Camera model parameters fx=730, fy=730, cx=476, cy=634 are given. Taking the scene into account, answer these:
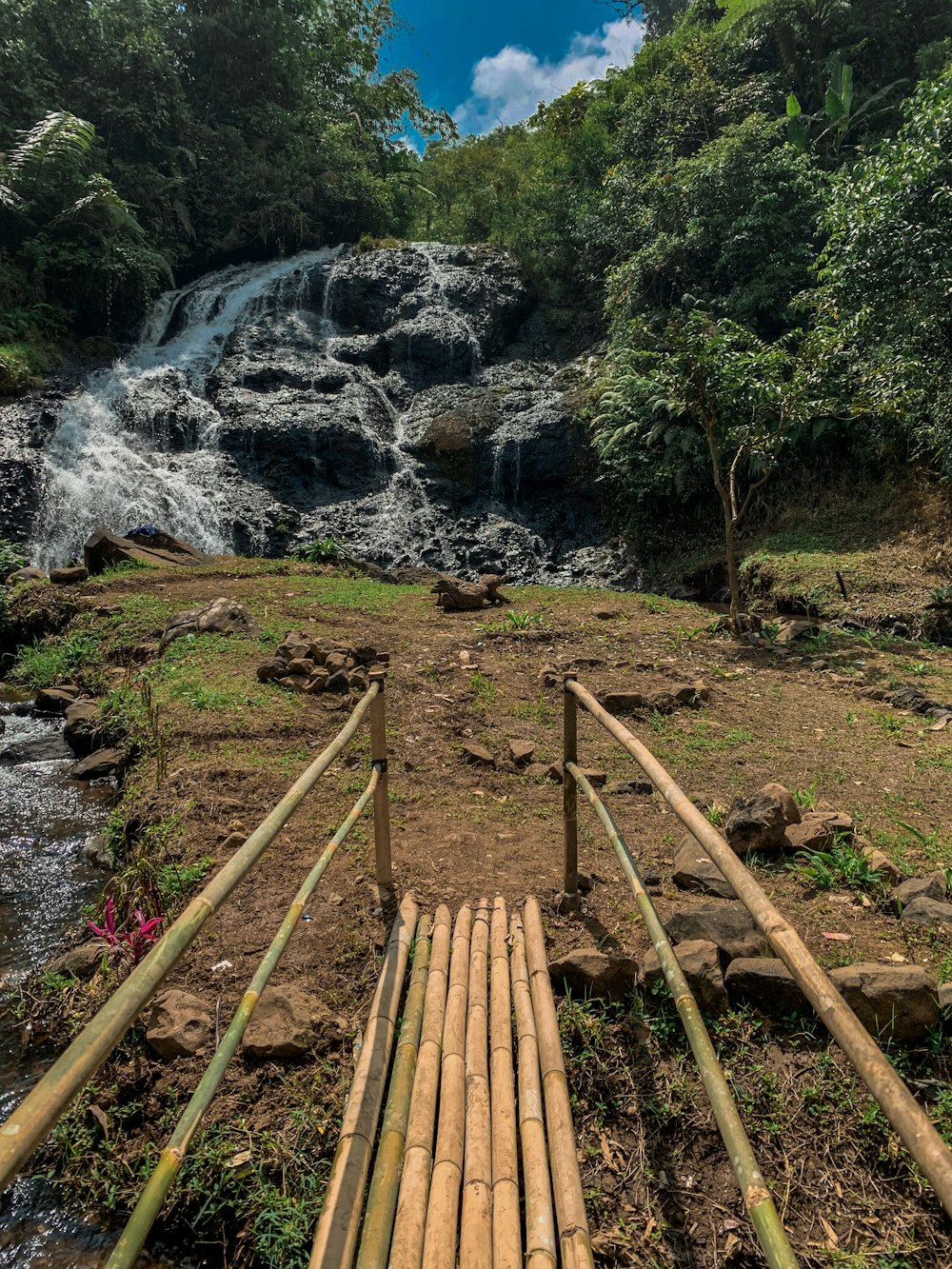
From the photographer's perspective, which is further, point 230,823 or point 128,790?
point 128,790

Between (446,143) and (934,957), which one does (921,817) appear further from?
(446,143)

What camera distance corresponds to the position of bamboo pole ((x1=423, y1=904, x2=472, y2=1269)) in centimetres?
165

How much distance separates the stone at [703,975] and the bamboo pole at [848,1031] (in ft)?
2.94

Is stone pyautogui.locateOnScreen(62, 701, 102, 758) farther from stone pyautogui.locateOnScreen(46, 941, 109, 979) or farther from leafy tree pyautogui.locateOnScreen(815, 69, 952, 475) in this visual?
leafy tree pyautogui.locateOnScreen(815, 69, 952, 475)

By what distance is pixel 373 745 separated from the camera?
129 inches

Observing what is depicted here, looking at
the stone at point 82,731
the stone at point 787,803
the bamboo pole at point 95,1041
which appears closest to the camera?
the bamboo pole at point 95,1041

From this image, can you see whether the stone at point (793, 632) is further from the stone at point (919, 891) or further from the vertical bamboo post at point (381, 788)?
the vertical bamboo post at point (381, 788)

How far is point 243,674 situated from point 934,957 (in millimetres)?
5114

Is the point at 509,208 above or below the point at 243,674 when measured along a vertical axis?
above

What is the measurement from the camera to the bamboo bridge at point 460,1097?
3.82 ft

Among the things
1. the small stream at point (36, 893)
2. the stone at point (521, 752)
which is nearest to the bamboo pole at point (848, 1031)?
the small stream at point (36, 893)

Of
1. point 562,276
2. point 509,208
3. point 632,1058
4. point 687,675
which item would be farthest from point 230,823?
point 509,208

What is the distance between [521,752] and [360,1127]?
9.96 ft

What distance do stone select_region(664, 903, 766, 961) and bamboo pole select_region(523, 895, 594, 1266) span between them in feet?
1.69
